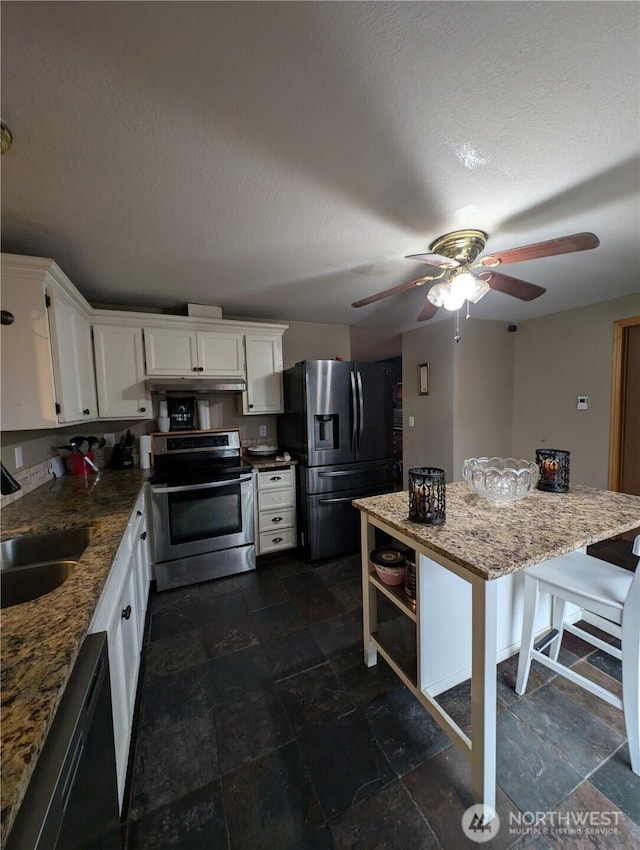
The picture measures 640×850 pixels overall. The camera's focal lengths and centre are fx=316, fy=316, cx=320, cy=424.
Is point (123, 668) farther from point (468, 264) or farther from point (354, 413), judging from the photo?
point (468, 264)

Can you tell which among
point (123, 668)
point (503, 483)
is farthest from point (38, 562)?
point (503, 483)

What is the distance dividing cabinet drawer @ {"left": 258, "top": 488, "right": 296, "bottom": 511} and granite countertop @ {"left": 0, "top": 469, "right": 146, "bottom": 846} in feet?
4.32

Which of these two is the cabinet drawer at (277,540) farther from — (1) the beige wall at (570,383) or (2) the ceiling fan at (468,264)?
(1) the beige wall at (570,383)

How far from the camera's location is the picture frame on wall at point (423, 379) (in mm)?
3963

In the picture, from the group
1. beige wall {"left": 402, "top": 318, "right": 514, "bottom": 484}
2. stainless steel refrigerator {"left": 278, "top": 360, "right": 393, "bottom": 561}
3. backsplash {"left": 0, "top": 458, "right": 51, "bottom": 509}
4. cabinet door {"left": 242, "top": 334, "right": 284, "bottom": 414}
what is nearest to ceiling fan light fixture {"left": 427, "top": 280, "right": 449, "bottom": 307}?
stainless steel refrigerator {"left": 278, "top": 360, "right": 393, "bottom": 561}

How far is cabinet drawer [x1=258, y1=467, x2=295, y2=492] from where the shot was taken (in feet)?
9.20

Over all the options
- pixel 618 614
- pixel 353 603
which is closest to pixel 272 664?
pixel 353 603

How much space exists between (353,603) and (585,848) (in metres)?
1.38

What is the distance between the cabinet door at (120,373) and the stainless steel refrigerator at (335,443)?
4.18 ft

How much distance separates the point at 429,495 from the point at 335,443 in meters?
1.61

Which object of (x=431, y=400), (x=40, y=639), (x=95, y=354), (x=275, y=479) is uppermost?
(x=95, y=354)

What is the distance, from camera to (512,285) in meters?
1.84

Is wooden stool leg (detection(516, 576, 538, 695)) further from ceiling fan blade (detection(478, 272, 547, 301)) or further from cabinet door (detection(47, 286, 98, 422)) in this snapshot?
cabinet door (detection(47, 286, 98, 422))

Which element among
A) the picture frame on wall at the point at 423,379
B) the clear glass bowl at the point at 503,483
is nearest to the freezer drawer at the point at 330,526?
the clear glass bowl at the point at 503,483
